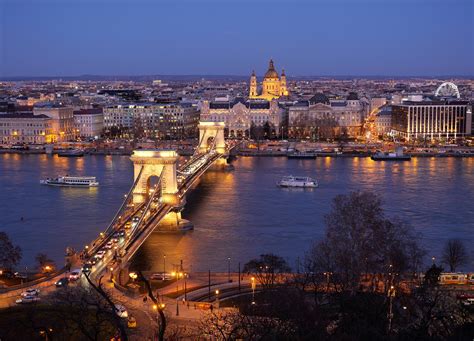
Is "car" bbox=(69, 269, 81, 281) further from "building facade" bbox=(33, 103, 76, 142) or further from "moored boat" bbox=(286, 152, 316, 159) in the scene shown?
"building facade" bbox=(33, 103, 76, 142)

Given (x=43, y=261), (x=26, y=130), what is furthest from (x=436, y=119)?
(x=43, y=261)

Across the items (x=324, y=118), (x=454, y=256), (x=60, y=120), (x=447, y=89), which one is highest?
(x=447, y=89)

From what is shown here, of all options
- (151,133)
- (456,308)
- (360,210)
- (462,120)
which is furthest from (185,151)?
(456,308)

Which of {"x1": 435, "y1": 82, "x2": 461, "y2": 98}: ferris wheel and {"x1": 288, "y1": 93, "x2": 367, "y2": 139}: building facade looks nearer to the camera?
{"x1": 288, "y1": 93, "x2": 367, "y2": 139}: building facade

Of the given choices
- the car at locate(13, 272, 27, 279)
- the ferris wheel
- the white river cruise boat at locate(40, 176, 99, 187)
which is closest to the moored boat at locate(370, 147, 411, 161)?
the white river cruise boat at locate(40, 176, 99, 187)

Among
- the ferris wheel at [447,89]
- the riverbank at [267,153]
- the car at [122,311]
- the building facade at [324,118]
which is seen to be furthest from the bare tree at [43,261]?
the ferris wheel at [447,89]

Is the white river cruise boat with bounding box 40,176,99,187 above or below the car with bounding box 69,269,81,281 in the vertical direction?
below

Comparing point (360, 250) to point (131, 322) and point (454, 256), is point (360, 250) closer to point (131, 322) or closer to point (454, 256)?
point (454, 256)
